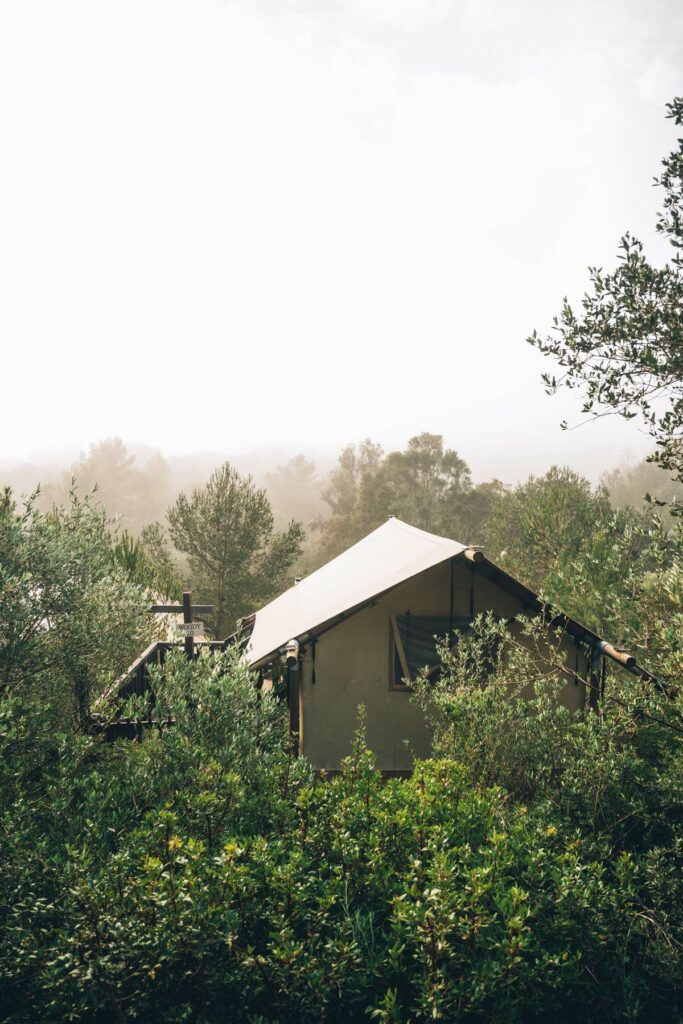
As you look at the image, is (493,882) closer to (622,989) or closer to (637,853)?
(622,989)

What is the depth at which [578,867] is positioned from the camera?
3.43 m

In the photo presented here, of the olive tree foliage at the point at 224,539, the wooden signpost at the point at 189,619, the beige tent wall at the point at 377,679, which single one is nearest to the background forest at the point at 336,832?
the wooden signpost at the point at 189,619

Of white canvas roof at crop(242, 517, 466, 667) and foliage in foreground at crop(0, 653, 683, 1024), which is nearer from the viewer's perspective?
foliage in foreground at crop(0, 653, 683, 1024)

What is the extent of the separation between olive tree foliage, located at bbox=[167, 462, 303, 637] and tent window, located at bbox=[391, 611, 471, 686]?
1540 cm

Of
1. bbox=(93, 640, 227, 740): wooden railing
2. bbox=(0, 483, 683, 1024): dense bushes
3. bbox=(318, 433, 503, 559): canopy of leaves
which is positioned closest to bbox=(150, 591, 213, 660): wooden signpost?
bbox=(93, 640, 227, 740): wooden railing

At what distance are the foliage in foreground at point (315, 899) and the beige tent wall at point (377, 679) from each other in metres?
4.35

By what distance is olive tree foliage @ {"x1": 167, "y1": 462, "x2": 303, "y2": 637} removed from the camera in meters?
23.5

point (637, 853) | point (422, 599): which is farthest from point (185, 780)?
point (422, 599)

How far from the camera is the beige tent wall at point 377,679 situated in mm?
8625

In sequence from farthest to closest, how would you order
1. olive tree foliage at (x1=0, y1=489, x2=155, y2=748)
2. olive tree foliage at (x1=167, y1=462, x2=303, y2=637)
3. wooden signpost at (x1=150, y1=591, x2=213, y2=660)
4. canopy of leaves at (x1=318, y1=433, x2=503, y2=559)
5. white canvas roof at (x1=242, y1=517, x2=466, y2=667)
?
canopy of leaves at (x1=318, y1=433, x2=503, y2=559) < olive tree foliage at (x1=167, y1=462, x2=303, y2=637) < white canvas roof at (x1=242, y1=517, x2=466, y2=667) < wooden signpost at (x1=150, y1=591, x2=213, y2=660) < olive tree foliage at (x1=0, y1=489, x2=155, y2=748)

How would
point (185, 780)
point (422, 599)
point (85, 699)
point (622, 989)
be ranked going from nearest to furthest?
1. point (622, 989)
2. point (185, 780)
3. point (85, 699)
4. point (422, 599)

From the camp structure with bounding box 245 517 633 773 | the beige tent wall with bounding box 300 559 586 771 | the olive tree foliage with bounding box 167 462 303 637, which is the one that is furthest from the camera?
the olive tree foliage with bounding box 167 462 303 637

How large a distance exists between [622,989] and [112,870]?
2.84 m

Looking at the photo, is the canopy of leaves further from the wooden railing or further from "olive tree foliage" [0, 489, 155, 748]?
"olive tree foliage" [0, 489, 155, 748]
